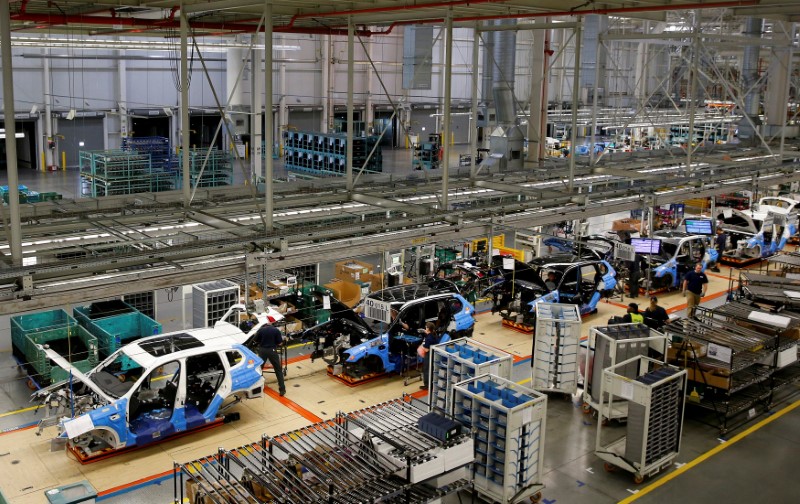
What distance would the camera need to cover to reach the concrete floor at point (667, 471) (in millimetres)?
9781

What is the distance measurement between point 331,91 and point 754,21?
1921 centimetres

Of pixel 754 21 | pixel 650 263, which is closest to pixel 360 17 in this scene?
pixel 650 263

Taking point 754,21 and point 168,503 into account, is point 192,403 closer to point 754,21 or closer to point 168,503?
point 168,503

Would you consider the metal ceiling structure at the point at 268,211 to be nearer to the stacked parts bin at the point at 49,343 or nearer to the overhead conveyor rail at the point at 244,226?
the overhead conveyor rail at the point at 244,226

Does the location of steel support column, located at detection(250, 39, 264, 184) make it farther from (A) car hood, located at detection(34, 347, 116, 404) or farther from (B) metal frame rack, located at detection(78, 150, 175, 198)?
(A) car hood, located at detection(34, 347, 116, 404)

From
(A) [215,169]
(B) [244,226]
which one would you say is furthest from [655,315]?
(A) [215,169]

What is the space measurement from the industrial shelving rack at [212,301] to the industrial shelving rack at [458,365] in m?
4.66

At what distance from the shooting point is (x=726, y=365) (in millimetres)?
11398

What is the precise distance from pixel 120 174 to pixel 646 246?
523 inches

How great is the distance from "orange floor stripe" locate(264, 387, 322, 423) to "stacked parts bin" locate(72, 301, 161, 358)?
2207mm

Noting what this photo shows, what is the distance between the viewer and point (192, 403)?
11242 millimetres

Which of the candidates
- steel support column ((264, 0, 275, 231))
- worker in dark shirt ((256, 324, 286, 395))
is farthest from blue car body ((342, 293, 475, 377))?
steel support column ((264, 0, 275, 231))

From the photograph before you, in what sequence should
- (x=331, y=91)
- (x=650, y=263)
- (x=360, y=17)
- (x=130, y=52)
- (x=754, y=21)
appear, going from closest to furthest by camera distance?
(x=360, y=17) → (x=650, y=263) → (x=754, y=21) → (x=130, y=52) → (x=331, y=91)

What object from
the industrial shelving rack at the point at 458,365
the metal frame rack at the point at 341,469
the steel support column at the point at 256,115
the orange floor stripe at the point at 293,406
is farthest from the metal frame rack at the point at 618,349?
the steel support column at the point at 256,115
